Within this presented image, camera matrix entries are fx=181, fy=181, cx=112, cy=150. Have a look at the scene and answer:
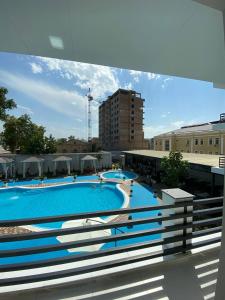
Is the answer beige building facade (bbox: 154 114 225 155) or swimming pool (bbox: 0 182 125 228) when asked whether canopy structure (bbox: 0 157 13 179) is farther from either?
beige building facade (bbox: 154 114 225 155)

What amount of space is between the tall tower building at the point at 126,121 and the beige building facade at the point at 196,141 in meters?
15.2

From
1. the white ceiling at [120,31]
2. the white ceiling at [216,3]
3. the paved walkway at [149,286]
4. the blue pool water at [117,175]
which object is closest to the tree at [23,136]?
the blue pool water at [117,175]

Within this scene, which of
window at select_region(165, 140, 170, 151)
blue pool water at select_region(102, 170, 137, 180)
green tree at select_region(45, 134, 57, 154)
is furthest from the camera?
window at select_region(165, 140, 170, 151)

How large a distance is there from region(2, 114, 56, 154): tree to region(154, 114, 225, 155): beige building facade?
699 inches

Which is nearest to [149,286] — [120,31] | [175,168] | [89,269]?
[89,269]

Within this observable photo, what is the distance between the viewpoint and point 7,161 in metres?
17.1

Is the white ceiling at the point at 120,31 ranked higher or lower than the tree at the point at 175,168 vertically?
higher

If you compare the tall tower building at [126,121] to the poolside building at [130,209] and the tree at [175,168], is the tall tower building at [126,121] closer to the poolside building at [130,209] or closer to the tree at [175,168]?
the tree at [175,168]

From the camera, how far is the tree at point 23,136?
21.5m

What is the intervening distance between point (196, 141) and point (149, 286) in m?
25.8

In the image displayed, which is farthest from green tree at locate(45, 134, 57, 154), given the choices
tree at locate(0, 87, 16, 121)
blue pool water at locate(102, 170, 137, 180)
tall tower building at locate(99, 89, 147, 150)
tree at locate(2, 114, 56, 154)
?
tall tower building at locate(99, 89, 147, 150)

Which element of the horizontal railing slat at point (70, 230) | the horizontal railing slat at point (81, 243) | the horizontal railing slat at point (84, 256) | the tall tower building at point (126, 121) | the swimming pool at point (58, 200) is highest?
the tall tower building at point (126, 121)

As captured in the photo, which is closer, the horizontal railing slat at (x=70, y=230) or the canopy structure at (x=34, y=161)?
the horizontal railing slat at (x=70, y=230)

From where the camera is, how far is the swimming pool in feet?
35.2
